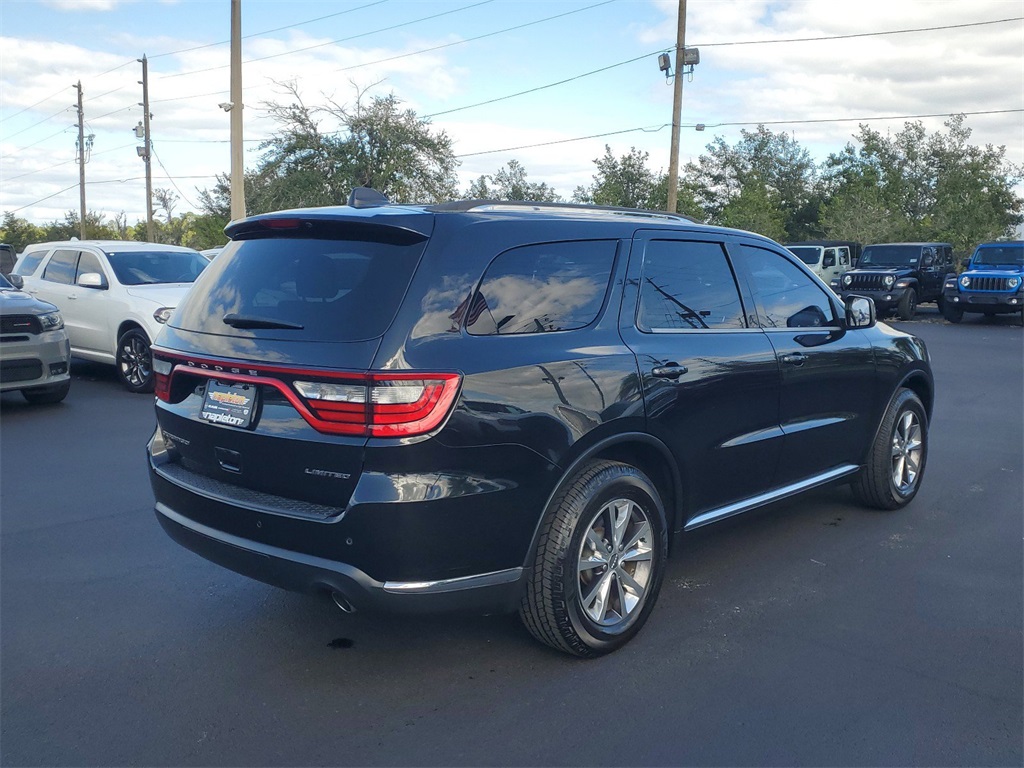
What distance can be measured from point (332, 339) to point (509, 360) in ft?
2.12

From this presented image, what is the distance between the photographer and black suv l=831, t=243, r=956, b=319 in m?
24.0

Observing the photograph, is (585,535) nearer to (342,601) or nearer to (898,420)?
(342,601)

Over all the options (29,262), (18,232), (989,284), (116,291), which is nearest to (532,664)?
(116,291)

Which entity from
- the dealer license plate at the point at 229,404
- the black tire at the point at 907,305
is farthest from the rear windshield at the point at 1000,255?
the dealer license plate at the point at 229,404

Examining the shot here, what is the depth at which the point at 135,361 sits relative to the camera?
1094 centimetres

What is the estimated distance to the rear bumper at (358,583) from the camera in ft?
10.6

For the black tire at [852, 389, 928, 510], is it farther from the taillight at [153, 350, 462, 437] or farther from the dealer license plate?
the dealer license plate

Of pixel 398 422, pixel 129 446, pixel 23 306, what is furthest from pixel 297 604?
pixel 23 306

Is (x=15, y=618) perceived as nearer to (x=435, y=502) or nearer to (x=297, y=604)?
(x=297, y=604)

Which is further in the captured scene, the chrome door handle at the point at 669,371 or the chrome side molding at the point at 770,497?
the chrome side molding at the point at 770,497

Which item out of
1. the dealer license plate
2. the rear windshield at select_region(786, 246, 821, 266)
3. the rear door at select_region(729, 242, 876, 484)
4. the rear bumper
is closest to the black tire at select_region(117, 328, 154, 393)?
the dealer license plate

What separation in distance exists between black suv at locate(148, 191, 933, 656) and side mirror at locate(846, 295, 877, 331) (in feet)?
3.87

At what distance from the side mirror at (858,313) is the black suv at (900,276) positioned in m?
19.7

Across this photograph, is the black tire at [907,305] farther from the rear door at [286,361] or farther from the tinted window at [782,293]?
the rear door at [286,361]
